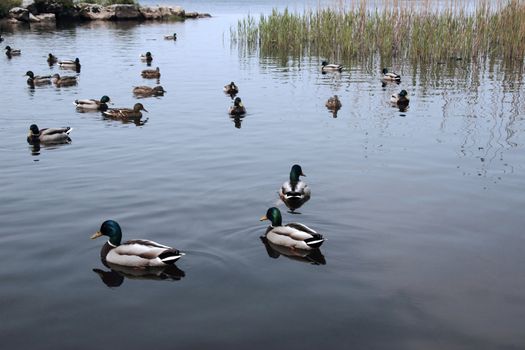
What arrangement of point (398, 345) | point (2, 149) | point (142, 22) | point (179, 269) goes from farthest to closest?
point (142, 22) → point (2, 149) → point (179, 269) → point (398, 345)

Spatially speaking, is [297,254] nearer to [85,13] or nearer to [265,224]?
[265,224]

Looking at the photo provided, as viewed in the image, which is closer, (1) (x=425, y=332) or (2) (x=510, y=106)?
(1) (x=425, y=332)

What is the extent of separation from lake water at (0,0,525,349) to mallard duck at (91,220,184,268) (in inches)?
11.1

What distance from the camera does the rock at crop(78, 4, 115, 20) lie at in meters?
78.1

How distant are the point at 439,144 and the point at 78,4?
70888 mm

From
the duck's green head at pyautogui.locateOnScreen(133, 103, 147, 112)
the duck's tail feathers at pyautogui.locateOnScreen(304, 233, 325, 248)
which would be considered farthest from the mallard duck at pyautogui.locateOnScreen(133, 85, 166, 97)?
the duck's tail feathers at pyautogui.locateOnScreen(304, 233, 325, 248)

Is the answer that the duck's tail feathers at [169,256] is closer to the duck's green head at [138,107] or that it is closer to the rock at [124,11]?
the duck's green head at [138,107]

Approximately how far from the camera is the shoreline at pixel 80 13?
7306 cm

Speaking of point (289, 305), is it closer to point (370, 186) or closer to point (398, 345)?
point (398, 345)

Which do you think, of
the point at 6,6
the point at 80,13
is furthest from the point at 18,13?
the point at 80,13

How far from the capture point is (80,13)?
7838 cm

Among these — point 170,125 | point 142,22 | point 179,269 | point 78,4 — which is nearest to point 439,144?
point 170,125

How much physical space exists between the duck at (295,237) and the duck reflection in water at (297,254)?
0.24 feet

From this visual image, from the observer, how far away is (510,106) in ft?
81.8
